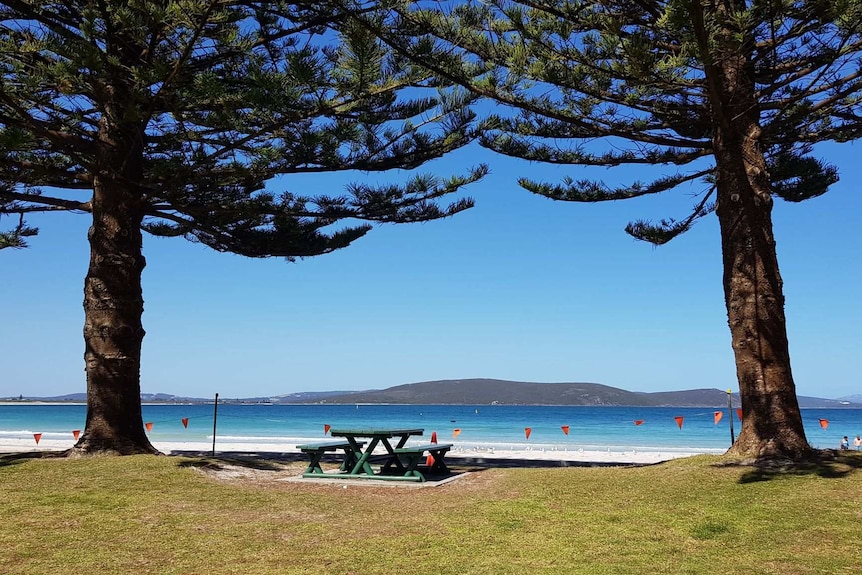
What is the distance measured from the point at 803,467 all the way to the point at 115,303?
8.44 meters

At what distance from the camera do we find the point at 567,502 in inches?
242

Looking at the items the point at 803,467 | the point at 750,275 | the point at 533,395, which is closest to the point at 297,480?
the point at 803,467

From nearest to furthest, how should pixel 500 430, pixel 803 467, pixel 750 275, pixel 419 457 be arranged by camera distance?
pixel 803 467
pixel 750 275
pixel 419 457
pixel 500 430

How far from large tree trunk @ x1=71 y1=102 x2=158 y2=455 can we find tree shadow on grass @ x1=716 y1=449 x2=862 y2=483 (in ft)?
24.3

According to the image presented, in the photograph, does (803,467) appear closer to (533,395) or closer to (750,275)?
(750,275)

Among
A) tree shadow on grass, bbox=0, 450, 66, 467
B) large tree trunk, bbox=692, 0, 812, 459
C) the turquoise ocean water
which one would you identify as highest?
large tree trunk, bbox=692, 0, 812, 459

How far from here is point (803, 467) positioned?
273 inches

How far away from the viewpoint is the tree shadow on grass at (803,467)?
21.8 feet

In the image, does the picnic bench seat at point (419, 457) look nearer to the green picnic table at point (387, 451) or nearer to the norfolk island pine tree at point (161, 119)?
the green picnic table at point (387, 451)

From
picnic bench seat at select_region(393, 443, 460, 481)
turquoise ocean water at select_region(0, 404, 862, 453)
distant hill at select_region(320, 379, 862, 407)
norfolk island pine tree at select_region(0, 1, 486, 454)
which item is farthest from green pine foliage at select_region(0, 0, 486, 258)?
distant hill at select_region(320, 379, 862, 407)

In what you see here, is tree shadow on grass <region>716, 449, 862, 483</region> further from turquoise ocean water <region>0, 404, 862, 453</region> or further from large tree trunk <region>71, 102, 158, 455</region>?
turquoise ocean water <region>0, 404, 862, 453</region>

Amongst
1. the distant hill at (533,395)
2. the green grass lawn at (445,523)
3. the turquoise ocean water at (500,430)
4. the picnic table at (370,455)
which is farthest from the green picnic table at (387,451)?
the distant hill at (533,395)

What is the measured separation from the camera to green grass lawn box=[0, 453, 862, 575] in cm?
438

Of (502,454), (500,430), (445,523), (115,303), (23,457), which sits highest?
(115,303)
